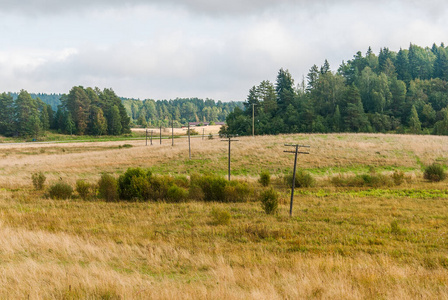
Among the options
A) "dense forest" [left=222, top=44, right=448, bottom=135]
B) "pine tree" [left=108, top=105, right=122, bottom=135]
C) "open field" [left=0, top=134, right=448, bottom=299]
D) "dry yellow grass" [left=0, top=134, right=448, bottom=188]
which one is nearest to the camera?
"open field" [left=0, top=134, right=448, bottom=299]

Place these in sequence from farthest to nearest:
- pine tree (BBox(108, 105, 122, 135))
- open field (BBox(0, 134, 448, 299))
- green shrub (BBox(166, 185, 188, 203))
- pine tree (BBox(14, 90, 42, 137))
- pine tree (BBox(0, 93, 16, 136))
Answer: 1. pine tree (BBox(108, 105, 122, 135))
2. pine tree (BBox(0, 93, 16, 136))
3. pine tree (BBox(14, 90, 42, 137))
4. green shrub (BBox(166, 185, 188, 203))
5. open field (BBox(0, 134, 448, 299))

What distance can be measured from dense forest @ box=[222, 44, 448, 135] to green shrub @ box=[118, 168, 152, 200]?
54436mm

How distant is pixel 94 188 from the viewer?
26.5 metres

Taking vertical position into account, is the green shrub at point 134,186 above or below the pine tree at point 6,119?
below

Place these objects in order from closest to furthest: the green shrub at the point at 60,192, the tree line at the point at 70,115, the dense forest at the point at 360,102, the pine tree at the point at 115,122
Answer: the green shrub at the point at 60,192, the dense forest at the point at 360,102, the tree line at the point at 70,115, the pine tree at the point at 115,122

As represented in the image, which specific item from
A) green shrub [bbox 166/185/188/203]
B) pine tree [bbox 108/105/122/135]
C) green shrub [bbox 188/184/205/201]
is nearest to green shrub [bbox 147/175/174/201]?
green shrub [bbox 166/185/188/203]

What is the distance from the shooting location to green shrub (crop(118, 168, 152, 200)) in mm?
23062

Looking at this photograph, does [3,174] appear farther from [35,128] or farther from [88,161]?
[35,128]

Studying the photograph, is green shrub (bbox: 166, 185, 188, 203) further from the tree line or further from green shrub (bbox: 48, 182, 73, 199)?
the tree line

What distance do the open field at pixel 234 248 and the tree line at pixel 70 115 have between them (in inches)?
3445

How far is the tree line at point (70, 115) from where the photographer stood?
99.4 m

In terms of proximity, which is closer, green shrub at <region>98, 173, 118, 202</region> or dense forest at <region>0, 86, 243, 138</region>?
green shrub at <region>98, 173, 118, 202</region>

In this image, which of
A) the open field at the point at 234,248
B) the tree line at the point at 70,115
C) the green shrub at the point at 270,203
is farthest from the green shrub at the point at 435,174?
the tree line at the point at 70,115

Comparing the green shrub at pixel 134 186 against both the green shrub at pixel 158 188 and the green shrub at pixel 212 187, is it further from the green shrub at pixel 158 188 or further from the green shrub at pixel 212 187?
the green shrub at pixel 212 187
